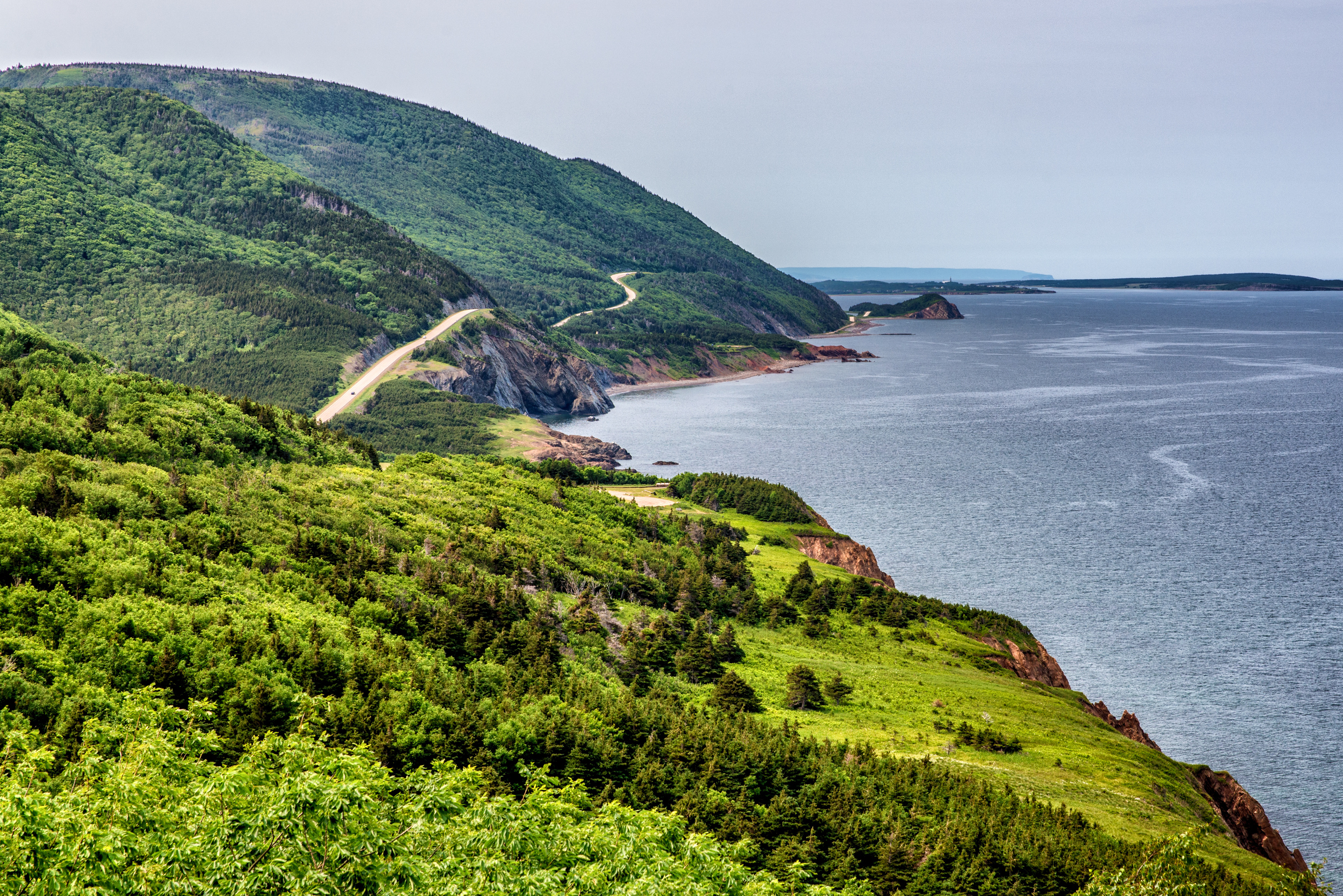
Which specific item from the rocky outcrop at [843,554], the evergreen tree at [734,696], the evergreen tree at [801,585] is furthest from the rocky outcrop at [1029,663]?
the evergreen tree at [734,696]

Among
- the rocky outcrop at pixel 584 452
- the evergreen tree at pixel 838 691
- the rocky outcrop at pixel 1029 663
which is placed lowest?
the rocky outcrop at pixel 1029 663

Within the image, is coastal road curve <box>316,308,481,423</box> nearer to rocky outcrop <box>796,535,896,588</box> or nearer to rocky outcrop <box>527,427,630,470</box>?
rocky outcrop <box>527,427,630,470</box>

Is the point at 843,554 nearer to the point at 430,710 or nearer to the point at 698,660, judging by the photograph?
the point at 698,660

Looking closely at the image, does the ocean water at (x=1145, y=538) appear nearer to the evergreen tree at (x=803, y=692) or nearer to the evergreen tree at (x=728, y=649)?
the evergreen tree at (x=803, y=692)

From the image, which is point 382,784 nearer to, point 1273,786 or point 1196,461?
point 1273,786

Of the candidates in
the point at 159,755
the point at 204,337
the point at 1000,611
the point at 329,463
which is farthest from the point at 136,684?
the point at 204,337

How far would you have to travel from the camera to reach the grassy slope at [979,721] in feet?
151

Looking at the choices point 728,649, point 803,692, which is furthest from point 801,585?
point 803,692

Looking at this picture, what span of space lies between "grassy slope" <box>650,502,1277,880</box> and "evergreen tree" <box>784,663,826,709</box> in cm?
62

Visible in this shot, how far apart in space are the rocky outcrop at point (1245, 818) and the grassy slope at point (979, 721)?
6.19ft

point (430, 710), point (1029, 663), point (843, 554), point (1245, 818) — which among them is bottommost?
point (1245, 818)

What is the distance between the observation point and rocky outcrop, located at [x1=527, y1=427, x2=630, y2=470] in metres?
154

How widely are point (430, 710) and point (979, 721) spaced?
3307cm

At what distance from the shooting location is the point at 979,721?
56.2 m
